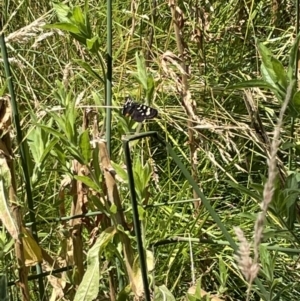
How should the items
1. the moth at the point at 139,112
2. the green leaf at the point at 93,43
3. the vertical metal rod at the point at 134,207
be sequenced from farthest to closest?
the green leaf at the point at 93,43 → the moth at the point at 139,112 → the vertical metal rod at the point at 134,207

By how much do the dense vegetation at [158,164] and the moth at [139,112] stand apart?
55 millimetres

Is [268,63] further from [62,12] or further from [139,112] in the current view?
[62,12]

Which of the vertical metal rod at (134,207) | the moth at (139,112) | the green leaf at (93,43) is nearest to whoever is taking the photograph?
the vertical metal rod at (134,207)

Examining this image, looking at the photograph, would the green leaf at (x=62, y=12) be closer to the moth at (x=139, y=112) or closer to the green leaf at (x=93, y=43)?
the green leaf at (x=93, y=43)

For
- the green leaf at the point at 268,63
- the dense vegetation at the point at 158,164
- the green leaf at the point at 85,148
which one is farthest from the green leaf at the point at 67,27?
the green leaf at the point at 268,63

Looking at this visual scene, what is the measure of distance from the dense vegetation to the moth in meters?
0.06

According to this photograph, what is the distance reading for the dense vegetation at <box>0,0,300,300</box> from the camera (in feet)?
2.63

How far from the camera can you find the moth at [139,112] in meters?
0.77

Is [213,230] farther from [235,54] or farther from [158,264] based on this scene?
[235,54]

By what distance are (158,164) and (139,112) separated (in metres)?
0.89

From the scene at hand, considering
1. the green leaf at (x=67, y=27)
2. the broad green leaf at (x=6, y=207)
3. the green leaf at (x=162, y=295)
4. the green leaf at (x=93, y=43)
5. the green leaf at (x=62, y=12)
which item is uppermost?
the green leaf at (x=62, y=12)

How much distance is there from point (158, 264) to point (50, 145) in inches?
21.0

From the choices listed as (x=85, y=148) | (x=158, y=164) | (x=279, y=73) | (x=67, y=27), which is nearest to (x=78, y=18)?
(x=67, y=27)

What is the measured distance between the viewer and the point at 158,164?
5.49ft
